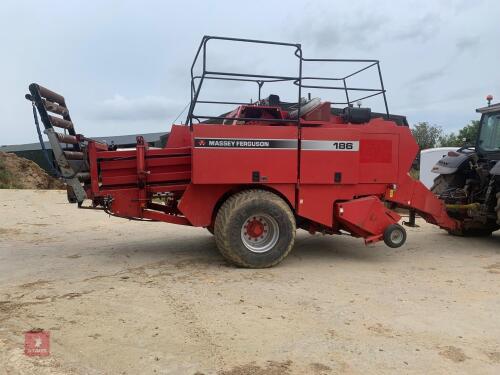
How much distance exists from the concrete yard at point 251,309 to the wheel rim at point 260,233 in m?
0.34

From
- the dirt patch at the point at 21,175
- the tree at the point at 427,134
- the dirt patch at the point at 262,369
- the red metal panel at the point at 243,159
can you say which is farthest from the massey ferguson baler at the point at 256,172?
the tree at the point at 427,134

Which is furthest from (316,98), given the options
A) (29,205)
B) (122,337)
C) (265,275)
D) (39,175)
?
(39,175)

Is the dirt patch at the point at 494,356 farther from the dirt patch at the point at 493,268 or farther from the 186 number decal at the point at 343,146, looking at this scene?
the 186 number decal at the point at 343,146

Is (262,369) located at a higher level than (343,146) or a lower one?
lower

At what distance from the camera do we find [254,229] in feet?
20.6

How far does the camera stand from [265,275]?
589 centimetres

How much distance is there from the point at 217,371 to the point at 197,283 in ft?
7.27

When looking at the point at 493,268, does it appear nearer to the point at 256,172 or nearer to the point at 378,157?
the point at 378,157

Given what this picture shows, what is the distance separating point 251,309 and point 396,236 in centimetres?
289

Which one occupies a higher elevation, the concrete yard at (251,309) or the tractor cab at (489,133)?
the tractor cab at (489,133)

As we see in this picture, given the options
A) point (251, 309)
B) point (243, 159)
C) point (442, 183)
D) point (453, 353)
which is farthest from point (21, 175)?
point (453, 353)

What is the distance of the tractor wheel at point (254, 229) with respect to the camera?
240 inches

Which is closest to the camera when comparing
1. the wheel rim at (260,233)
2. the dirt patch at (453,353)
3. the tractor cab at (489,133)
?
the dirt patch at (453,353)

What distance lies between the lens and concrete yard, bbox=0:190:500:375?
3445 millimetres
